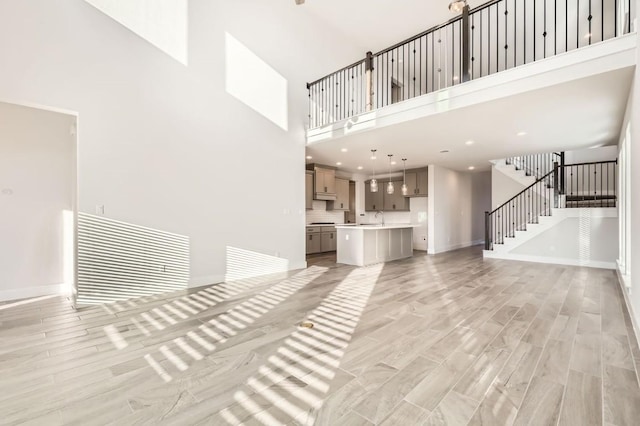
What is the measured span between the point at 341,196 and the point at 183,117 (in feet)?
18.3

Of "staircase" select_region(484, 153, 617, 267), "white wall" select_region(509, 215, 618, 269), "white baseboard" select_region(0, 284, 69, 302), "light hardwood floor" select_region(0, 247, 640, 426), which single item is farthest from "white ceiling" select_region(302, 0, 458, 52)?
"white baseboard" select_region(0, 284, 69, 302)

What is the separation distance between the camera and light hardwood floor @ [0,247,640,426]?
5.51ft

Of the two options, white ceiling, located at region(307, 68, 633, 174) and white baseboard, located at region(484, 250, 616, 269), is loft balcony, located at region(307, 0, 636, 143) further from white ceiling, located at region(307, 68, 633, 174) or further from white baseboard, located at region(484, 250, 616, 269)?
white baseboard, located at region(484, 250, 616, 269)

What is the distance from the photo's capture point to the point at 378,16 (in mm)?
7215

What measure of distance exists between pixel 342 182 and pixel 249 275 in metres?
4.91

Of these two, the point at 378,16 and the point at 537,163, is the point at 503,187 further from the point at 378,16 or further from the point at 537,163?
the point at 378,16

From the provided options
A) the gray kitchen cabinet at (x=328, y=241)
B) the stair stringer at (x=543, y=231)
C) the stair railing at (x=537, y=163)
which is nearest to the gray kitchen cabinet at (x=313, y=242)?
the gray kitchen cabinet at (x=328, y=241)

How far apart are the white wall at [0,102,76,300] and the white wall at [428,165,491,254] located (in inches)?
338

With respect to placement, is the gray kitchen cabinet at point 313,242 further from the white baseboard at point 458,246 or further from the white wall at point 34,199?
the white wall at point 34,199

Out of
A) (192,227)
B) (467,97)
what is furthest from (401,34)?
(192,227)

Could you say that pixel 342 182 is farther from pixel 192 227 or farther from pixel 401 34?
pixel 192 227

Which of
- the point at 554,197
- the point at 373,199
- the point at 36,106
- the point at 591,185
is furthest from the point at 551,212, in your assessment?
the point at 36,106

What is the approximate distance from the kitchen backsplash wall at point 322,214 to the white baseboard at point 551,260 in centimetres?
442

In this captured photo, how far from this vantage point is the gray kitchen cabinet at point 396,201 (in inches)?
383
